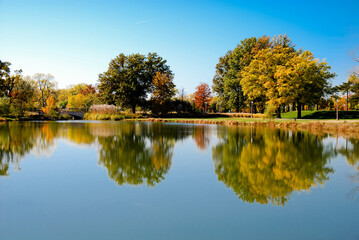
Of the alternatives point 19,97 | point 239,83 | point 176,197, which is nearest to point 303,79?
point 239,83

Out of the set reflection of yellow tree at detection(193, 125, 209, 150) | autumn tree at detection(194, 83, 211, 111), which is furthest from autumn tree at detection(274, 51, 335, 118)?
autumn tree at detection(194, 83, 211, 111)

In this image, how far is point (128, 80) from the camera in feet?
172

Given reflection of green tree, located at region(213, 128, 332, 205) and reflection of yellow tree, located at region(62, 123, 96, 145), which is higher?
reflection of yellow tree, located at region(62, 123, 96, 145)

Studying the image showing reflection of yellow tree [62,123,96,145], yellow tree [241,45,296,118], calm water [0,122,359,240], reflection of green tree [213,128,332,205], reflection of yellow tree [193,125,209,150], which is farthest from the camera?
yellow tree [241,45,296,118]

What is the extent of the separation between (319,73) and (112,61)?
3899 centimetres

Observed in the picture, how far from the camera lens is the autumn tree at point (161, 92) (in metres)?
50.0

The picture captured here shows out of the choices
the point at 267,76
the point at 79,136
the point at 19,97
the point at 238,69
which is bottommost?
the point at 79,136

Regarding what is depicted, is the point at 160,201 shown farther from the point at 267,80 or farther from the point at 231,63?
the point at 231,63

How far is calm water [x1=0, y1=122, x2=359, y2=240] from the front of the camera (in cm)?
374

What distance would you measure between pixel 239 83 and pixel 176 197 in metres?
44.6

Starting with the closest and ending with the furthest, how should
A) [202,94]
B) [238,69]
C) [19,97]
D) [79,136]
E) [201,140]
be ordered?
[201,140], [79,136], [19,97], [238,69], [202,94]

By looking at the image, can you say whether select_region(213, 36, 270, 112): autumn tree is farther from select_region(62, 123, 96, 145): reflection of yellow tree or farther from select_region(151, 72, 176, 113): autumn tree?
select_region(62, 123, 96, 145): reflection of yellow tree

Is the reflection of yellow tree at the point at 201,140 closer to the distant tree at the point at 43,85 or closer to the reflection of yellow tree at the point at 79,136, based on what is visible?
the reflection of yellow tree at the point at 79,136

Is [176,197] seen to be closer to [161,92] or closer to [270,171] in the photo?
[270,171]
